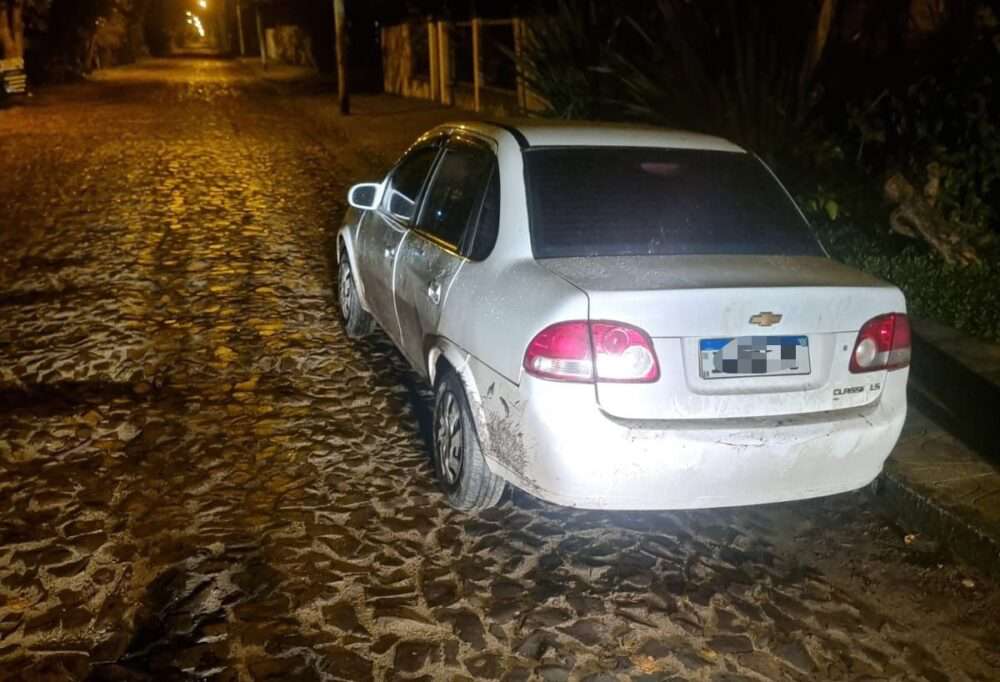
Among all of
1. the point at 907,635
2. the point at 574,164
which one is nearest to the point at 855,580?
the point at 907,635

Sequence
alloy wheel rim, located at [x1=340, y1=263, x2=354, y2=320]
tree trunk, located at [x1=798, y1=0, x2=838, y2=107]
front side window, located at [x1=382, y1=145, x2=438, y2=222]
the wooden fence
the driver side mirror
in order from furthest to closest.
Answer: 1. the wooden fence
2. tree trunk, located at [x1=798, y1=0, x2=838, y2=107]
3. alloy wheel rim, located at [x1=340, y1=263, x2=354, y2=320]
4. the driver side mirror
5. front side window, located at [x1=382, y1=145, x2=438, y2=222]

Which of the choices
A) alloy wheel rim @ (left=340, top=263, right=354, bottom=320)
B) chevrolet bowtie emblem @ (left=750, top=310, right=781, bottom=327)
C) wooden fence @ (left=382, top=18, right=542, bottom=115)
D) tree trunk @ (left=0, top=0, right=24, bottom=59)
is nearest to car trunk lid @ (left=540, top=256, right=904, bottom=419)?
chevrolet bowtie emblem @ (left=750, top=310, right=781, bottom=327)

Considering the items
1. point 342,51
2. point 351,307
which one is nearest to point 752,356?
point 351,307

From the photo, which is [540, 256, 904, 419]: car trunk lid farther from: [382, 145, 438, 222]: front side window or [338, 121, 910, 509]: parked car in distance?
[382, 145, 438, 222]: front side window

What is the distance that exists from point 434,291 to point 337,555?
47.8 inches

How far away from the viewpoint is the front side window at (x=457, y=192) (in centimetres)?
429

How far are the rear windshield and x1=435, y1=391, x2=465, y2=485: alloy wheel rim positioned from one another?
2.63 feet

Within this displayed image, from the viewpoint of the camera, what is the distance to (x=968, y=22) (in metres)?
7.26

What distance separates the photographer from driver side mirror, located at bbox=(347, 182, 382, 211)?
559 centimetres

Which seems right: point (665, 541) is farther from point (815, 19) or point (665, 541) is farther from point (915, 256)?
point (815, 19)

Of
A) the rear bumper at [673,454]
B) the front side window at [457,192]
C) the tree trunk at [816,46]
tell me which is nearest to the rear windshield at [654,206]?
the front side window at [457,192]

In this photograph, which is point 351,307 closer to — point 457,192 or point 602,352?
point 457,192

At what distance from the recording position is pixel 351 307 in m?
6.42

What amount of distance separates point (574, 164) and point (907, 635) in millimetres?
2221
